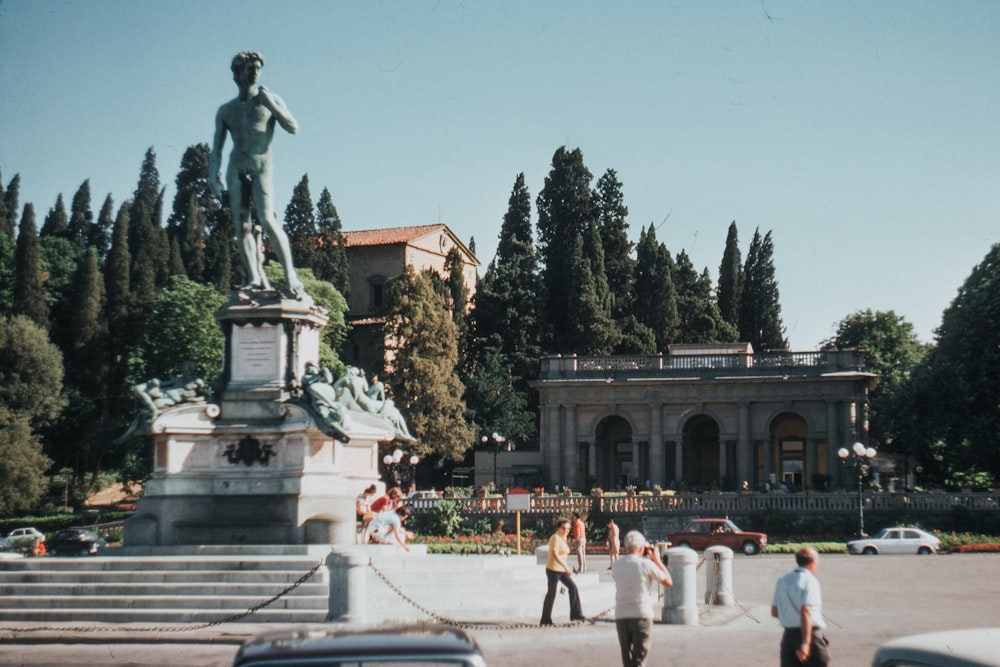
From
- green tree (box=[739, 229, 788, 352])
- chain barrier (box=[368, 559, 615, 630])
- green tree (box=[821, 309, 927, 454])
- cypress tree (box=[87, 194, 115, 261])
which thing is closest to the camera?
chain barrier (box=[368, 559, 615, 630])

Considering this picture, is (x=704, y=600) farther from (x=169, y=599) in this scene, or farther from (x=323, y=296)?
(x=323, y=296)

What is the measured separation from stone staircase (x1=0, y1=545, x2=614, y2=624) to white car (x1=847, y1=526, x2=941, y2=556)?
23464 mm

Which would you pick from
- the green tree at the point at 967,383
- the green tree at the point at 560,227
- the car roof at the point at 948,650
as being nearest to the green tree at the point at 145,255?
the green tree at the point at 560,227

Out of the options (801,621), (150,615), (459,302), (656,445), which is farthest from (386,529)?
(459,302)

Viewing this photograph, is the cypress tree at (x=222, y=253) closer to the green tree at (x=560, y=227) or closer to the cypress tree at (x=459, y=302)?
the cypress tree at (x=459, y=302)

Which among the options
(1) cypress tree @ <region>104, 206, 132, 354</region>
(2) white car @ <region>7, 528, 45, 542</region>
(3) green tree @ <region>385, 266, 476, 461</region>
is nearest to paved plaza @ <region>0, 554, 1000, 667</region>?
(2) white car @ <region>7, 528, 45, 542</region>

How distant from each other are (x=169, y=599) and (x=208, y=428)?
3.89 meters

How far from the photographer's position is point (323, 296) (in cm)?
6756

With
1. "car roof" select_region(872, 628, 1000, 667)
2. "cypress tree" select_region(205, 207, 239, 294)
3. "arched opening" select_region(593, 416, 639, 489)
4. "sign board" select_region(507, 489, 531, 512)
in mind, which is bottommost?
"car roof" select_region(872, 628, 1000, 667)

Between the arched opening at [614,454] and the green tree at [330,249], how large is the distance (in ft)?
60.4

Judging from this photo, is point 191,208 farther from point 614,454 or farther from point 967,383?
point 967,383

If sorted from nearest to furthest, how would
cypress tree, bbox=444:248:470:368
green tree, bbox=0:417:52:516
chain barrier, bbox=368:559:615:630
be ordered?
chain barrier, bbox=368:559:615:630 < green tree, bbox=0:417:52:516 < cypress tree, bbox=444:248:470:368

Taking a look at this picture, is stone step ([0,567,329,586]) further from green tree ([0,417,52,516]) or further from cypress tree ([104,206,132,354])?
cypress tree ([104,206,132,354])

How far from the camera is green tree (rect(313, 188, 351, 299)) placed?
74.4 m
